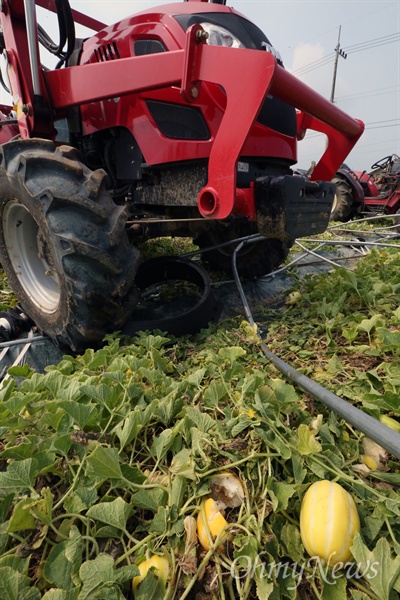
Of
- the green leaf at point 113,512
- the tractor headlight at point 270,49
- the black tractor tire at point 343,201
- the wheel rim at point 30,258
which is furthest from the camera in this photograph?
the black tractor tire at point 343,201

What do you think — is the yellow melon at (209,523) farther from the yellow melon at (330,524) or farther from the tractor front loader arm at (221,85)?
the tractor front loader arm at (221,85)

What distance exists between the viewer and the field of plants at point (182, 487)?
27.5 inches

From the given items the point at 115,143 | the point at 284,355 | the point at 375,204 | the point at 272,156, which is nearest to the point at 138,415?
the point at 284,355

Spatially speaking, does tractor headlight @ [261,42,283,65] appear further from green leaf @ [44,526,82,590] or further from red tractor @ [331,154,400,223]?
red tractor @ [331,154,400,223]

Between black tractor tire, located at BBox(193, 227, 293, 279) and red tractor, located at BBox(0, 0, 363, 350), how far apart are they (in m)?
0.71

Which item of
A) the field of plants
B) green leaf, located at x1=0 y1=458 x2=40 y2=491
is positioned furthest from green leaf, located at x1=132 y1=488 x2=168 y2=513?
green leaf, located at x1=0 y1=458 x2=40 y2=491

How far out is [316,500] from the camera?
775 mm

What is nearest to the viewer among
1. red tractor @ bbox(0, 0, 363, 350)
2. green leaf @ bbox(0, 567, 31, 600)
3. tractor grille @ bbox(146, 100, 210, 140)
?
green leaf @ bbox(0, 567, 31, 600)

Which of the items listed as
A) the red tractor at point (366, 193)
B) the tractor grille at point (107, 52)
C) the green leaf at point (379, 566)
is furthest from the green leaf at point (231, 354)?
the red tractor at point (366, 193)

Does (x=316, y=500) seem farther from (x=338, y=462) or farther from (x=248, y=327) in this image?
(x=248, y=327)

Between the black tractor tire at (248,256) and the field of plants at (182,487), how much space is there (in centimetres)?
163

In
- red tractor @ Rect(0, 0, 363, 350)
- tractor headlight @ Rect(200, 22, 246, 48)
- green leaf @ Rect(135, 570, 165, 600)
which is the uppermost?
tractor headlight @ Rect(200, 22, 246, 48)

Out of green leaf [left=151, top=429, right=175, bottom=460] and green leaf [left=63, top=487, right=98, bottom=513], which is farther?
green leaf [left=151, top=429, right=175, bottom=460]

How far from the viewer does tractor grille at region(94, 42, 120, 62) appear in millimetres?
1994
